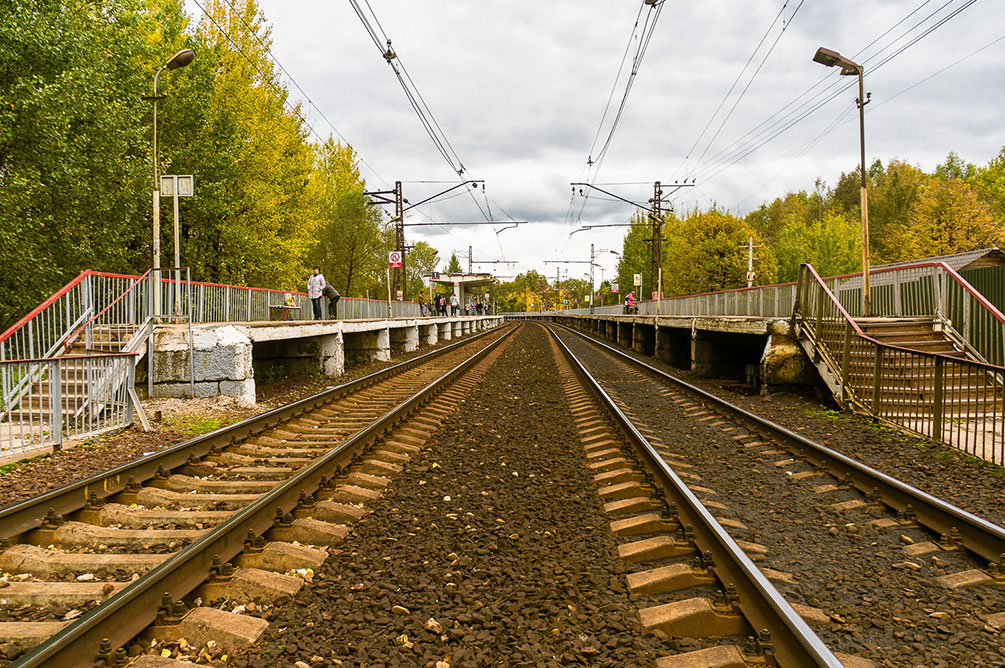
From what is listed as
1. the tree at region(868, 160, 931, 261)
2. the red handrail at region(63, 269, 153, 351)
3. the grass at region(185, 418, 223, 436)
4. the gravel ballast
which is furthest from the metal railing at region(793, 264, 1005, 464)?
the tree at region(868, 160, 931, 261)

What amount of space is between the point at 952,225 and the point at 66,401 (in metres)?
53.8

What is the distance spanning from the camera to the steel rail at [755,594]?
2.64m

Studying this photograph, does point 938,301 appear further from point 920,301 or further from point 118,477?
point 118,477

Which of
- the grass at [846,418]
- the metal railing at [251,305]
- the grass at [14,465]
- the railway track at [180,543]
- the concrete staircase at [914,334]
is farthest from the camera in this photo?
the metal railing at [251,305]

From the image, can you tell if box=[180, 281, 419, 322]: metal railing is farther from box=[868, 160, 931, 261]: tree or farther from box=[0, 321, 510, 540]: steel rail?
box=[868, 160, 931, 261]: tree

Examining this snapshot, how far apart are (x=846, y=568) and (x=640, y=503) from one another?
160 centimetres

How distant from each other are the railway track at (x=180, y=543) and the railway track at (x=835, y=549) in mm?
2350

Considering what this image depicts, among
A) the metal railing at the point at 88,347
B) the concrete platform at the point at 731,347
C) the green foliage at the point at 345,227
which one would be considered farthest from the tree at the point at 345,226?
the metal railing at the point at 88,347

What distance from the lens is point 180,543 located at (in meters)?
4.20

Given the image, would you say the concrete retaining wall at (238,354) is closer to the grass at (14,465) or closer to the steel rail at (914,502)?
the grass at (14,465)

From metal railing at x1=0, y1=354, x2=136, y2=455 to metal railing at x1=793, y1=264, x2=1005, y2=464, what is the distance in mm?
11166

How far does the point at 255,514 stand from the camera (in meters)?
4.34

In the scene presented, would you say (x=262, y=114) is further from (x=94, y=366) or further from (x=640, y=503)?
(x=640, y=503)

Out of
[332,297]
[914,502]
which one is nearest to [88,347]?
[332,297]
